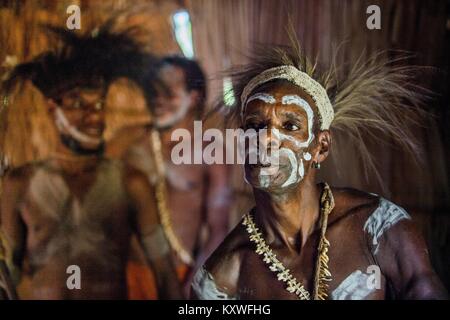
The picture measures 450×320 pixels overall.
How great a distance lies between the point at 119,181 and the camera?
7.95 feet

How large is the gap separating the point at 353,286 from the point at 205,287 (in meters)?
0.51

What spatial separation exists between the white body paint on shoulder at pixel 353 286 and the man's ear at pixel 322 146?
0.41m

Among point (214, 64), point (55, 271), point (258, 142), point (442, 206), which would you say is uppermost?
point (214, 64)

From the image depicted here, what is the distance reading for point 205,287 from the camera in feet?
7.66

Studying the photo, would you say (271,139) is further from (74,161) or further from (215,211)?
(74,161)

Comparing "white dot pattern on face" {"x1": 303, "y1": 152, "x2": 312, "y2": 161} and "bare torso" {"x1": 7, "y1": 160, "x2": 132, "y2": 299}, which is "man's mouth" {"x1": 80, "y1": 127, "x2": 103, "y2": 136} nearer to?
"bare torso" {"x1": 7, "y1": 160, "x2": 132, "y2": 299}

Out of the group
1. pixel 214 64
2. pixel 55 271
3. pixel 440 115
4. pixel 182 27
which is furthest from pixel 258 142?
pixel 55 271

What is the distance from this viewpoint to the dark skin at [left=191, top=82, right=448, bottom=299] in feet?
7.40

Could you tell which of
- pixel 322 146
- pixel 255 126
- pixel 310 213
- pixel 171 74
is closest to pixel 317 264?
pixel 310 213

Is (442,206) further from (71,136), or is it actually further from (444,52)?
(71,136)

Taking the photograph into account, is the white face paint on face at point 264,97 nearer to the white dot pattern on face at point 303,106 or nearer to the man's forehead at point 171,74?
the white dot pattern on face at point 303,106

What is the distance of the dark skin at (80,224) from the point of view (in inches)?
94.6

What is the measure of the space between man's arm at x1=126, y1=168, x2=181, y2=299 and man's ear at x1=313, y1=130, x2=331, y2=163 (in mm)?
600

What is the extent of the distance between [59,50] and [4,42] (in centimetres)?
21
